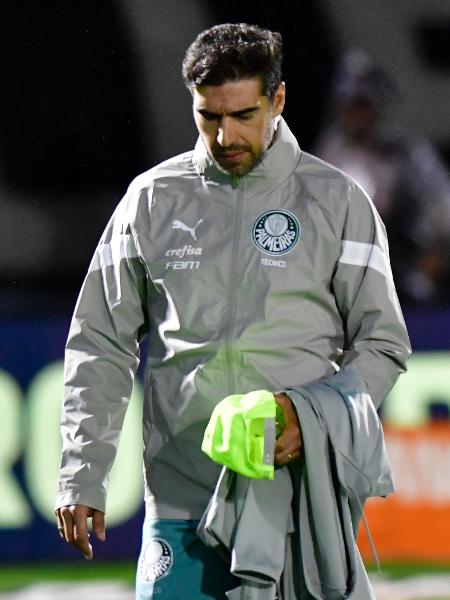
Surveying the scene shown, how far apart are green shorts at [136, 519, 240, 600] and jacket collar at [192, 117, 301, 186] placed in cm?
65

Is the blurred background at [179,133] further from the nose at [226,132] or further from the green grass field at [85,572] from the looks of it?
the nose at [226,132]

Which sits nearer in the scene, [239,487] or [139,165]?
[239,487]

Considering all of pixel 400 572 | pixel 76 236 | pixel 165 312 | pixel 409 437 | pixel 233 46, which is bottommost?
pixel 400 572

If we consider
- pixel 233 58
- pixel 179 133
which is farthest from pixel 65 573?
pixel 233 58

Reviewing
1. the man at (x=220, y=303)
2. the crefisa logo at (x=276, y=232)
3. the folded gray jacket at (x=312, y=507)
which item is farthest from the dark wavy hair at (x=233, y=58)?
the folded gray jacket at (x=312, y=507)

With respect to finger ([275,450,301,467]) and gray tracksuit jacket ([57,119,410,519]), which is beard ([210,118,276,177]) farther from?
finger ([275,450,301,467])

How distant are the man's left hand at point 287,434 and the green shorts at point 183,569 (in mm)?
253

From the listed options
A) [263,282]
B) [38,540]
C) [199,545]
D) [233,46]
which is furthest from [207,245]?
[38,540]

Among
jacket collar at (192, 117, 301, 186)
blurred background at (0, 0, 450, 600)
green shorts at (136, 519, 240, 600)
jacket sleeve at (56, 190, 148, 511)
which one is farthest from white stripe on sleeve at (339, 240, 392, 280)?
blurred background at (0, 0, 450, 600)

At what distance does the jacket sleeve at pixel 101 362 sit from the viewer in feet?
9.59

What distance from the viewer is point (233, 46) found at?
289 centimetres

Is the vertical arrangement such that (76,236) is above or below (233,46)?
below

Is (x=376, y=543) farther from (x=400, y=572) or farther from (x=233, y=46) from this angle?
(x=233, y=46)

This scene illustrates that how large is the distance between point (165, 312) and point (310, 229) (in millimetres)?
314
